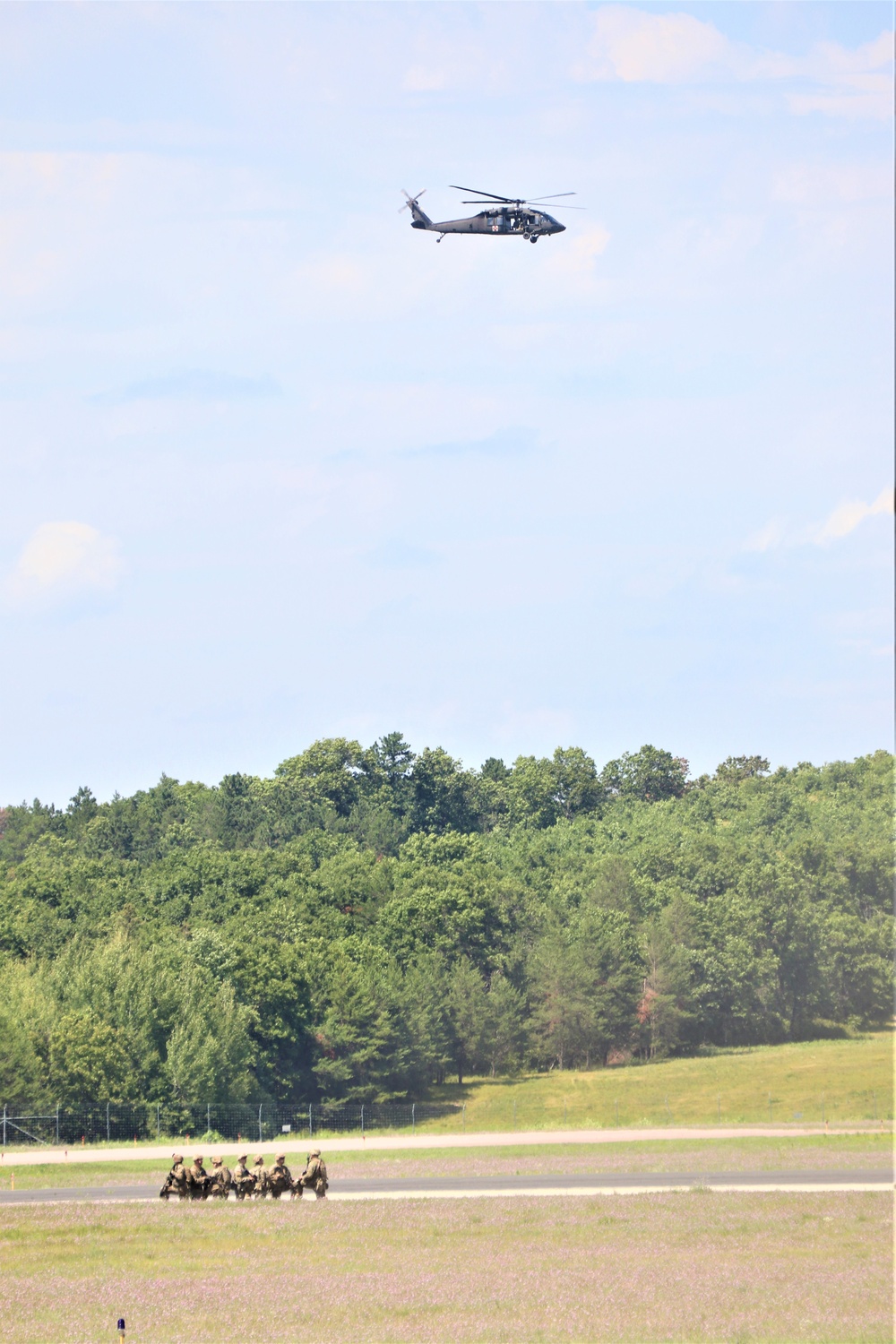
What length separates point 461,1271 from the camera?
3900 centimetres

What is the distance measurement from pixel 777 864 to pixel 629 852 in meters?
19.8

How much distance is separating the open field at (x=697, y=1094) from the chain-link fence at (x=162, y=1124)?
27.5 ft

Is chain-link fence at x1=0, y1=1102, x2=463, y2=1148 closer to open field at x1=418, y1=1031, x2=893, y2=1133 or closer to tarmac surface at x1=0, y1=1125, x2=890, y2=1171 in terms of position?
tarmac surface at x1=0, y1=1125, x2=890, y2=1171

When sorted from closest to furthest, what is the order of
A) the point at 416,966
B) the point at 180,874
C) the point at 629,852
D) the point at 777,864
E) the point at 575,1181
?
the point at 575,1181
the point at 416,966
the point at 180,874
the point at 777,864
the point at 629,852

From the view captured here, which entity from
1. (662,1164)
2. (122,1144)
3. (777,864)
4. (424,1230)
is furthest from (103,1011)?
(777,864)

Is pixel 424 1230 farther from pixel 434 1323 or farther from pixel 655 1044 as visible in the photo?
pixel 655 1044

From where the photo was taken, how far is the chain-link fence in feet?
273

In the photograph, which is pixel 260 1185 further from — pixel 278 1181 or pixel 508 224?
pixel 508 224

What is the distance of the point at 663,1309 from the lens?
33719 millimetres

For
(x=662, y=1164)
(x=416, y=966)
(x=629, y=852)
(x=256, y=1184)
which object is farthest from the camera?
(x=629, y=852)

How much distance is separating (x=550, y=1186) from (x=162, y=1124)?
3821 cm

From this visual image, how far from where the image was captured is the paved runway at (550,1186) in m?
55.3

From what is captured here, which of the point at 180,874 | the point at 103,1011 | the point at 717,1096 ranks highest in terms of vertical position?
the point at 180,874

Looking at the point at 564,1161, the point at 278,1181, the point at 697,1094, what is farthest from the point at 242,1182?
the point at 697,1094
